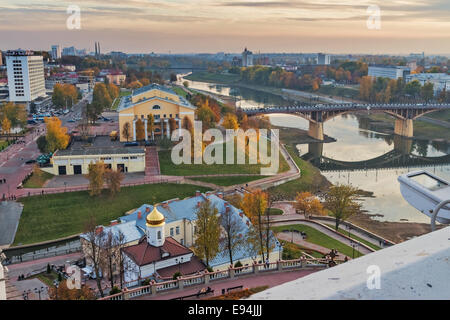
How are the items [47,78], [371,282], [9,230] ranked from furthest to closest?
1. [47,78]
2. [9,230]
3. [371,282]

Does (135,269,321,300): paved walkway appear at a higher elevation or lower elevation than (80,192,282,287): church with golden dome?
higher

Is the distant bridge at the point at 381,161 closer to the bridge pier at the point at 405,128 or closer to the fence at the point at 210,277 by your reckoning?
the bridge pier at the point at 405,128

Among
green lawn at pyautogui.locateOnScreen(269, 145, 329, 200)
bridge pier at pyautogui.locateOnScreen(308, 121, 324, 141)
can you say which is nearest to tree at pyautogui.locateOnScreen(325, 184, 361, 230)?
green lawn at pyautogui.locateOnScreen(269, 145, 329, 200)

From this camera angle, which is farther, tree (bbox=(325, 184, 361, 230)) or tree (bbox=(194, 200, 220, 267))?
tree (bbox=(325, 184, 361, 230))

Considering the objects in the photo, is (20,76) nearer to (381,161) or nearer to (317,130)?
(317,130)

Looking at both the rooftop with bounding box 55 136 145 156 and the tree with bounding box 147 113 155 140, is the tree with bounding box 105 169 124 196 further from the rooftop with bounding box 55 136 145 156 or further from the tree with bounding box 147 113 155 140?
the tree with bounding box 147 113 155 140

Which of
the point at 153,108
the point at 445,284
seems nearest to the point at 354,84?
the point at 153,108

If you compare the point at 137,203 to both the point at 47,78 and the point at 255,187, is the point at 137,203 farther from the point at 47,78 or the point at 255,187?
the point at 47,78
